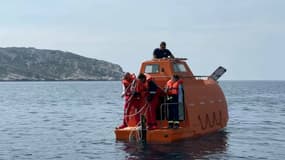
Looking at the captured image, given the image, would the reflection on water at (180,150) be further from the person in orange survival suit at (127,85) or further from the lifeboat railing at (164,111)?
the person in orange survival suit at (127,85)

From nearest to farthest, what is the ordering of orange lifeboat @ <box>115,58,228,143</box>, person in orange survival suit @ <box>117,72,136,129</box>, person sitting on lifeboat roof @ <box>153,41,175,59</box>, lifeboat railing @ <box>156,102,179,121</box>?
1. orange lifeboat @ <box>115,58,228,143</box>
2. lifeboat railing @ <box>156,102,179,121</box>
3. person in orange survival suit @ <box>117,72,136,129</box>
4. person sitting on lifeboat roof @ <box>153,41,175,59</box>

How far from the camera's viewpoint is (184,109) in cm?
2109

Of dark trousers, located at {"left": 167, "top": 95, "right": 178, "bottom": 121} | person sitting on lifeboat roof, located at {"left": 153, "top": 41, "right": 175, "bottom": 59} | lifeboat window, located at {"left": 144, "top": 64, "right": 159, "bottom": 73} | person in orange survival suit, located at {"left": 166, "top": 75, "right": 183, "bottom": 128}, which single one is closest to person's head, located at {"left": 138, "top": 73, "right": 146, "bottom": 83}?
person in orange survival suit, located at {"left": 166, "top": 75, "right": 183, "bottom": 128}

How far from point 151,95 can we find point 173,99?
84 cm

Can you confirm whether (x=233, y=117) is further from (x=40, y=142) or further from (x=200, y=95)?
(x=40, y=142)

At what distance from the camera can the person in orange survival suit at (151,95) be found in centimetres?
2102

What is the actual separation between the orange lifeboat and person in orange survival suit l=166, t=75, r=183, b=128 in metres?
0.20

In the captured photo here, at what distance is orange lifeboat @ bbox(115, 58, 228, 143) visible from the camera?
20719 millimetres

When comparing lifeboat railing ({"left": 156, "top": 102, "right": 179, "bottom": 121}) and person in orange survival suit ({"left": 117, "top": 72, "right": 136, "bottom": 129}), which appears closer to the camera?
lifeboat railing ({"left": 156, "top": 102, "right": 179, "bottom": 121})

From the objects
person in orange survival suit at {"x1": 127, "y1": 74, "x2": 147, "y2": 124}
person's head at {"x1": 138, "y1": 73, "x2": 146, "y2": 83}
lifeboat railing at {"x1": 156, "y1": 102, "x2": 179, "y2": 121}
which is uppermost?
person's head at {"x1": 138, "y1": 73, "x2": 146, "y2": 83}

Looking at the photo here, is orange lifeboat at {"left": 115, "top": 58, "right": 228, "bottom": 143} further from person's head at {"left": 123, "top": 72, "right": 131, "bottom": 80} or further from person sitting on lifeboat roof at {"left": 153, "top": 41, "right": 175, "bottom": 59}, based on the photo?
person's head at {"left": 123, "top": 72, "right": 131, "bottom": 80}

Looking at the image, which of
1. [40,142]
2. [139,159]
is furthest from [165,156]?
[40,142]

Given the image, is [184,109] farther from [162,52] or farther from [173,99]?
[162,52]

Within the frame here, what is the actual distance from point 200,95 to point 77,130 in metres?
7.26
